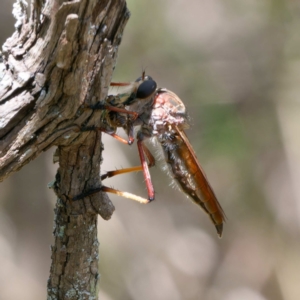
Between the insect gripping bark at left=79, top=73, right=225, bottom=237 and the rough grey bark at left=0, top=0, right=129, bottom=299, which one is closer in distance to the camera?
the rough grey bark at left=0, top=0, right=129, bottom=299

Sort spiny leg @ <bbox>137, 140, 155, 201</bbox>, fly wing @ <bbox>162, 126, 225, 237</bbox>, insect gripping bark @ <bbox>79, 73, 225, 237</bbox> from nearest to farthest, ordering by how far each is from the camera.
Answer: insect gripping bark @ <bbox>79, 73, 225, 237</bbox> → spiny leg @ <bbox>137, 140, 155, 201</bbox> → fly wing @ <bbox>162, 126, 225, 237</bbox>

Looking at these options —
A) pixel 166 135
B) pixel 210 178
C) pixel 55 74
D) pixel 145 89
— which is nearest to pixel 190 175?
pixel 166 135

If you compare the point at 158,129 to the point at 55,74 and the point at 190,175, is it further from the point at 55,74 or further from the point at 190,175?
the point at 55,74

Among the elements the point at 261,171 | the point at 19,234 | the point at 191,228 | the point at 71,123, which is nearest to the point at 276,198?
the point at 261,171

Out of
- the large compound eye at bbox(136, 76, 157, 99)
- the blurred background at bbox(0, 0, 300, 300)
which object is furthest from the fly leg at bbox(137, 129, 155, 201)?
the blurred background at bbox(0, 0, 300, 300)

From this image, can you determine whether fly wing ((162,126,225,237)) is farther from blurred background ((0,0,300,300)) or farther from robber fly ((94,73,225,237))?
blurred background ((0,0,300,300))

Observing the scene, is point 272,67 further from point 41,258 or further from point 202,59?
point 41,258

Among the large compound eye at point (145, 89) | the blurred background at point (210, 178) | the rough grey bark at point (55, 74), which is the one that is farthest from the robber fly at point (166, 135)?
the blurred background at point (210, 178)
